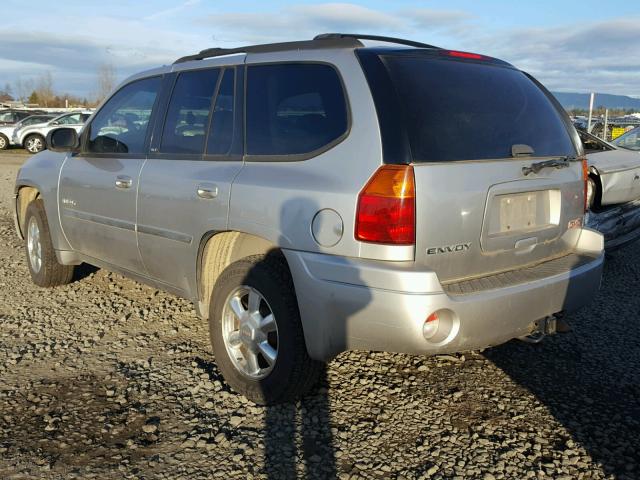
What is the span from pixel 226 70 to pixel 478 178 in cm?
168

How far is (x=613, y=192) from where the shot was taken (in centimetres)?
682

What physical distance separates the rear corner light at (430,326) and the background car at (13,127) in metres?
24.6

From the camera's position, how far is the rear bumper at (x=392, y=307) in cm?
277

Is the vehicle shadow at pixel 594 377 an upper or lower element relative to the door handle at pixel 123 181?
lower

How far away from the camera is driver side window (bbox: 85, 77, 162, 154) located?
4297mm

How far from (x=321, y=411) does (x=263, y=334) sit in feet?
1.71

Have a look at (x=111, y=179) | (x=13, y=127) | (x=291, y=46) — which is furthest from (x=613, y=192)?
(x=13, y=127)

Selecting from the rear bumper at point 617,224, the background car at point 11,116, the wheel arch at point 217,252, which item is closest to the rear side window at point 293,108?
the wheel arch at point 217,252

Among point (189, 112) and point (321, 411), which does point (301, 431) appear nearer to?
point (321, 411)

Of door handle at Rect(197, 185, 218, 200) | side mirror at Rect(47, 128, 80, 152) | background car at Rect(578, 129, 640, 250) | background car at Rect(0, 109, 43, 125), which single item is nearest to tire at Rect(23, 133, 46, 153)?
background car at Rect(0, 109, 43, 125)

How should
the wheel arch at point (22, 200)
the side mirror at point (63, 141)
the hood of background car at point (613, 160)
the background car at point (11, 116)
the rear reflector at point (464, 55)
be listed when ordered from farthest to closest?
the background car at point (11, 116)
the hood of background car at point (613, 160)
the wheel arch at point (22, 200)
the side mirror at point (63, 141)
the rear reflector at point (464, 55)

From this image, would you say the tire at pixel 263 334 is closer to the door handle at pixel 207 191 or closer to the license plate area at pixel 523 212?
the door handle at pixel 207 191

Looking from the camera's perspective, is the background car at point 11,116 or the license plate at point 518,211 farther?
the background car at point 11,116

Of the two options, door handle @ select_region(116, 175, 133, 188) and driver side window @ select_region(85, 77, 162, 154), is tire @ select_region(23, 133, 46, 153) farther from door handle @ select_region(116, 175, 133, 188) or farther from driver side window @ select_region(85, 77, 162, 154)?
door handle @ select_region(116, 175, 133, 188)
